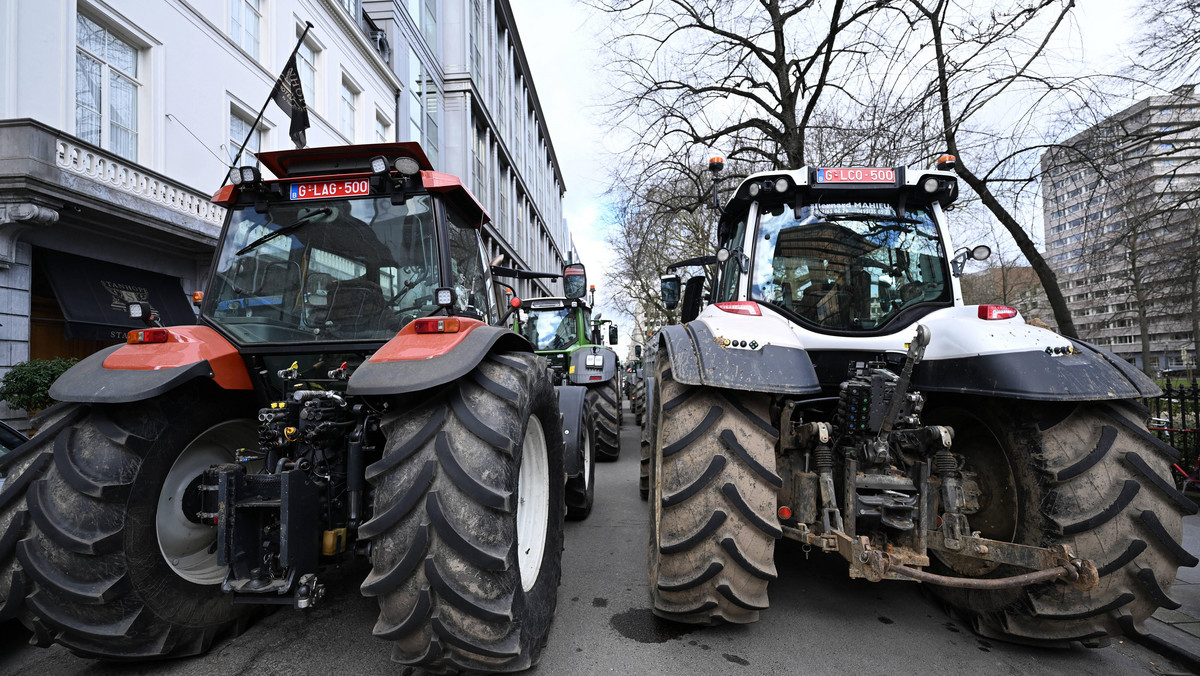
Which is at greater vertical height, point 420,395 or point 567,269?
point 567,269

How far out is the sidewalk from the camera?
2816 mm

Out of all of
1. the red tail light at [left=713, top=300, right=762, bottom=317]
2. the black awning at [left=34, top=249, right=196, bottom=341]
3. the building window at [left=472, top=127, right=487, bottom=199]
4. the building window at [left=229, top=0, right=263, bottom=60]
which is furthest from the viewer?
the building window at [left=472, top=127, right=487, bottom=199]

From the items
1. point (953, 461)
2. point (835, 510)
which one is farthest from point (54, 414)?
point (953, 461)

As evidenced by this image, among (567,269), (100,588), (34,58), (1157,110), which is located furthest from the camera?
(1157,110)

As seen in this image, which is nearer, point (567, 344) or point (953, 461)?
point (953, 461)

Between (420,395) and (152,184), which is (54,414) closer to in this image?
(420,395)

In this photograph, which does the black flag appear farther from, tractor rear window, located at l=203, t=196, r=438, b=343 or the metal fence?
the metal fence

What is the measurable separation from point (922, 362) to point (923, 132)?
685cm

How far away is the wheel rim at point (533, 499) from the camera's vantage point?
2939 millimetres

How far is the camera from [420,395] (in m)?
2.29

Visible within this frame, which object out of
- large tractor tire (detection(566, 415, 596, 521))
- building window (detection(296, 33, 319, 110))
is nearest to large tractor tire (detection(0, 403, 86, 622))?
large tractor tire (detection(566, 415, 596, 521))

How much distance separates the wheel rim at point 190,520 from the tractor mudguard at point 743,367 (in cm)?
237

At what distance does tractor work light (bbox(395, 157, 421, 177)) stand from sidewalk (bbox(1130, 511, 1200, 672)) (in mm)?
4336

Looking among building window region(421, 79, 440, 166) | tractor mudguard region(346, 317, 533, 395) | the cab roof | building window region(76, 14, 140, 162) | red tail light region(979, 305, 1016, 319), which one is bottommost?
tractor mudguard region(346, 317, 533, 395)
